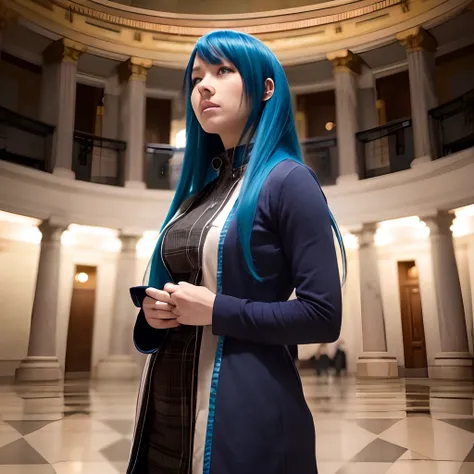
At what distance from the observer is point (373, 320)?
722 centimetres

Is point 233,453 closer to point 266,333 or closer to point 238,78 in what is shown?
point 266,333

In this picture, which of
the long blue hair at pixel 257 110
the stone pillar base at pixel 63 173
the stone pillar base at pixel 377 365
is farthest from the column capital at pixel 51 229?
the long blue hair at pixel 257 110

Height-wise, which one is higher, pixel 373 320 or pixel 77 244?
pixel 77 244

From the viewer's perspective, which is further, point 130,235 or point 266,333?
point 130,235

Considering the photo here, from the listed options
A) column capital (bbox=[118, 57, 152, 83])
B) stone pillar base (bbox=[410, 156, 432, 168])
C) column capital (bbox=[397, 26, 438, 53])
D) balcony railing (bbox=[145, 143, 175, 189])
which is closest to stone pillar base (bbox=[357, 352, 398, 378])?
stone pillar base (bbox=[410, 156, 432, 168])

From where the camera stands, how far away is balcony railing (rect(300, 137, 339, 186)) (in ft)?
26.3

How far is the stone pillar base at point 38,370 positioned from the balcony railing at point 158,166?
3.38 meters

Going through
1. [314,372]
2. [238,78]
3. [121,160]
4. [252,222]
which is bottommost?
[314,372]

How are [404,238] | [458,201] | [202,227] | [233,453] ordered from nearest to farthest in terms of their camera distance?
[233,453]
[202,227]
[458,201]
[404,238]

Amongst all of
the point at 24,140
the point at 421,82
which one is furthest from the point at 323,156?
the point at 24,140

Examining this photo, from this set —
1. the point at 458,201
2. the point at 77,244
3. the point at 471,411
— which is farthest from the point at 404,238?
the point at 77,244

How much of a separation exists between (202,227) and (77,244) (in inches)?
306

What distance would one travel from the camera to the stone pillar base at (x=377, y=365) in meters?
6.88

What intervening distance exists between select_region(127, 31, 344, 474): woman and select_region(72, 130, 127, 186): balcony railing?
739 centimetres
